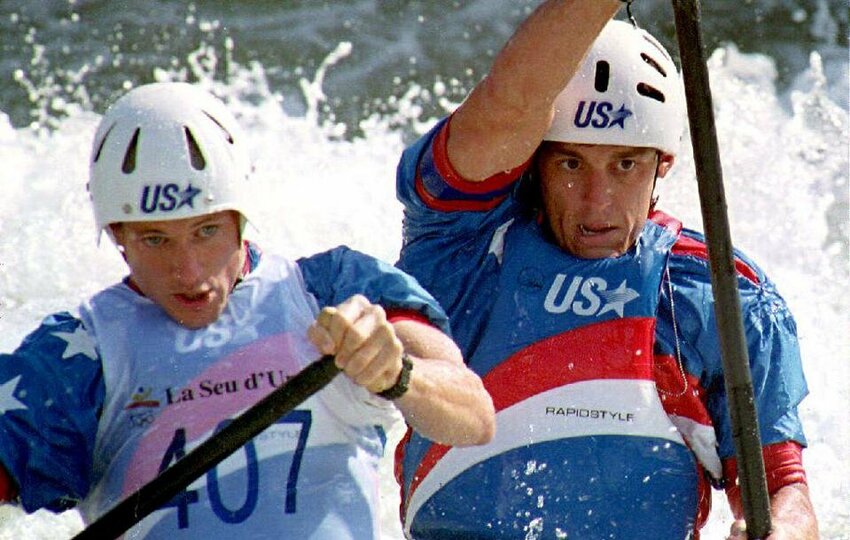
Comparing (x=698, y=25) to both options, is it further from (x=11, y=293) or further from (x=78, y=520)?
(x=11, y=293)

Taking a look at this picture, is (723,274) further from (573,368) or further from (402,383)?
(402,383)

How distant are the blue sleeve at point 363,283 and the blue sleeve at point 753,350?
77cm

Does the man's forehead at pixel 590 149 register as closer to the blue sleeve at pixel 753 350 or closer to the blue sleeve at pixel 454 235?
the blue sleeve at pixel 454 235

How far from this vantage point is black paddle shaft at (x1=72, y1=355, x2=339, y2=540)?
313 centimetres

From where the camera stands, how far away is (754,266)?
4.24 m

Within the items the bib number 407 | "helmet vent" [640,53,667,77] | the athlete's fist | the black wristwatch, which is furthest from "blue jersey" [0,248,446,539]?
"helmet vent" [640,53,667,77]

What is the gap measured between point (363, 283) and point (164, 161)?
1.54ft

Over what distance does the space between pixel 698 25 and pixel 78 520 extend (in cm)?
285

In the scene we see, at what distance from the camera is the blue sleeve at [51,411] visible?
3307mm

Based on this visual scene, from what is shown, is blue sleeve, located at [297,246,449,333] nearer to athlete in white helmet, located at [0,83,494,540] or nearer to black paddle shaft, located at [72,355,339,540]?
athlete in white helmet, located at [0,83,494,540]

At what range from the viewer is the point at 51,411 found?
334cm

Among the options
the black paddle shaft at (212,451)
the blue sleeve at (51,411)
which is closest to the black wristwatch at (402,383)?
the black paddle shaft at (212,451)

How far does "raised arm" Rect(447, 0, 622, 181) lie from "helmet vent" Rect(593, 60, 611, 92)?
219mm

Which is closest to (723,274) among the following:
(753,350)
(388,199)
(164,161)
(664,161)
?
(753,350)
